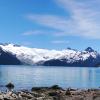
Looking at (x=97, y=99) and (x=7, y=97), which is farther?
(x=7, y=97)

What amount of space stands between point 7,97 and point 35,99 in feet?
10.6

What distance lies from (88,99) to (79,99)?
3.29 feet

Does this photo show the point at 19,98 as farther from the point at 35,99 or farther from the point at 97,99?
the point at 97,99

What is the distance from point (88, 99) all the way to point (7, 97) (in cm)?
920

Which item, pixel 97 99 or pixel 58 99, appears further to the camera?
pixel 58 99

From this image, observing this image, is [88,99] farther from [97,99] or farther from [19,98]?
[19,98]

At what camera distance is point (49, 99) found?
44.7m

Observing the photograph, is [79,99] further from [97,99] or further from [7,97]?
[7,97]

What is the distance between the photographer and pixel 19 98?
44.1 meters

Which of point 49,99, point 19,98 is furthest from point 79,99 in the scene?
point 19,98

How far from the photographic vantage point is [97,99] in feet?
133

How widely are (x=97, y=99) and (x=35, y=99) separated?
302 inches

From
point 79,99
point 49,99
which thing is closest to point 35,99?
point 49,99

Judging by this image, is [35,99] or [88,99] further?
[35,99]
